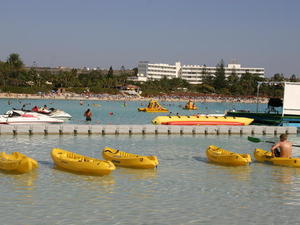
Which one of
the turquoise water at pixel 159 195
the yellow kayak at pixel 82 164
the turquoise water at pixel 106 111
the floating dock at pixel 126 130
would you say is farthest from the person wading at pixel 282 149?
the turquoise water at pixel 106 111

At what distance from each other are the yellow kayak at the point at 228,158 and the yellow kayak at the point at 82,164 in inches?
280

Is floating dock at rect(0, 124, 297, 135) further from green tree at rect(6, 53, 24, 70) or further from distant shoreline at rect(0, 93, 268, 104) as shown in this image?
green tree at rect(6, 53, 24, 70)

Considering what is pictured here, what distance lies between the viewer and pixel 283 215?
1673 centimetres

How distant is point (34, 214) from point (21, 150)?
46.8 feet

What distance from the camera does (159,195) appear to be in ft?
62.5

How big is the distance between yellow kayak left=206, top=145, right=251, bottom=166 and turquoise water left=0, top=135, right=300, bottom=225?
37cm

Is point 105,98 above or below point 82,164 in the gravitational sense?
above

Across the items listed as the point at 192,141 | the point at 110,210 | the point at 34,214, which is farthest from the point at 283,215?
the point at 192,141

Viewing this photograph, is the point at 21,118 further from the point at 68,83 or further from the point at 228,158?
the point at 68,83

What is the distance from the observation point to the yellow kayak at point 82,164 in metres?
21.5

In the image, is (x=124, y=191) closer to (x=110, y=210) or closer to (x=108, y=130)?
(x=110, y=210)

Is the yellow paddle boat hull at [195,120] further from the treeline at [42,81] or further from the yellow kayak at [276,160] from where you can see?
the treeline at [42,81]

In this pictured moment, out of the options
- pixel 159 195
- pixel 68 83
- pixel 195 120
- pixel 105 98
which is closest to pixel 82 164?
pixel 159 195

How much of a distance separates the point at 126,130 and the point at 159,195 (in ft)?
68.4
